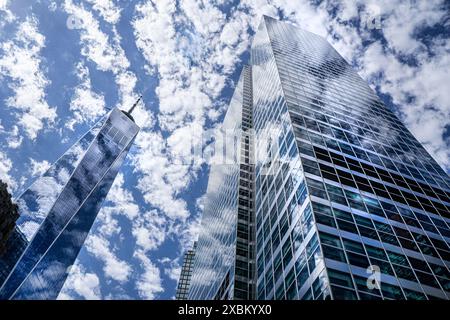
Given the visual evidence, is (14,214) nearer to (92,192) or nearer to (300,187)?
(300,187)

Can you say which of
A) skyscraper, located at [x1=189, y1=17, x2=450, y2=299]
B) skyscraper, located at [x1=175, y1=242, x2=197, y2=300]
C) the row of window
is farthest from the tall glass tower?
the row of window

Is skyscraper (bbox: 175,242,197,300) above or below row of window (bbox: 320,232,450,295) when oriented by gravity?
below

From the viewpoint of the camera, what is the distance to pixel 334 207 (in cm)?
3186

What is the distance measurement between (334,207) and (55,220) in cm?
15696

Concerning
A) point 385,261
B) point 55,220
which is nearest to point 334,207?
point 385,261

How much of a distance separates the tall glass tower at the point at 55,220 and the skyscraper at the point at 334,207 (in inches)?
4137

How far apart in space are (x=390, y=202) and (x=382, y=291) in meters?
14.7

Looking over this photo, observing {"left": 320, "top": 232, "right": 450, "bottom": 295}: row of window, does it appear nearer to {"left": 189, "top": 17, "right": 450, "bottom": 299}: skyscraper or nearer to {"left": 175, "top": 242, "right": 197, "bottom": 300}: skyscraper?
{"left": 189, "top": 17, "right": 450, "bottom": 299}: skyscraper

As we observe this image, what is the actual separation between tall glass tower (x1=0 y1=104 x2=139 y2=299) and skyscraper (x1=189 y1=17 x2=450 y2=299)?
105m

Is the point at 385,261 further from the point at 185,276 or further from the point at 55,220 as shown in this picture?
the point at 55,220

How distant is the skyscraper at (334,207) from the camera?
26.7 meters

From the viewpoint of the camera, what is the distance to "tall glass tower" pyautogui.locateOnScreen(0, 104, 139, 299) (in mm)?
141750

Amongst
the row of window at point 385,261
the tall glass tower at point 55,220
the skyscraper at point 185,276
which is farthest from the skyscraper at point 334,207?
the tall glass tower at point 55,220

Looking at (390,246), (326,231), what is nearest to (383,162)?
(390,246)
